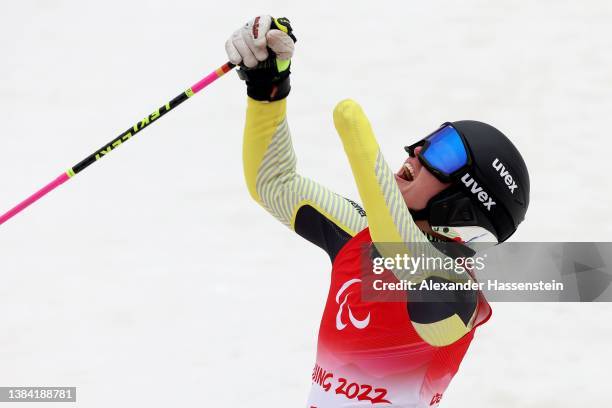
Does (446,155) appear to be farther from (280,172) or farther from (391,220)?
(280,172)

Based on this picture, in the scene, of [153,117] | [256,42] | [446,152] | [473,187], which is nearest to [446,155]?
[446,152]

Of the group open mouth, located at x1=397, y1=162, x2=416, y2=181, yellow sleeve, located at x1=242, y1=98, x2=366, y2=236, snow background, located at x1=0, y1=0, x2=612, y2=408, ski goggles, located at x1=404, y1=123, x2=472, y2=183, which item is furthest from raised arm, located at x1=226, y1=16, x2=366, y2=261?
snow background, located at x1=0, y1=0, x2=612, y2=408

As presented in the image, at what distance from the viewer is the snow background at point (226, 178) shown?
Answer: 5.12 metres

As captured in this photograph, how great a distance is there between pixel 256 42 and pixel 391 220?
823mm

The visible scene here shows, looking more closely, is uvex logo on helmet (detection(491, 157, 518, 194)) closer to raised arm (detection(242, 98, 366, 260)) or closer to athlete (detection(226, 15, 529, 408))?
athlete (detection(226, 15, 529, 408))

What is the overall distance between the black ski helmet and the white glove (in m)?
0.63

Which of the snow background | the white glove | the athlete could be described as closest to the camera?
the athlete

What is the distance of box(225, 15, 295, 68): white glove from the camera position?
3328 millimetres

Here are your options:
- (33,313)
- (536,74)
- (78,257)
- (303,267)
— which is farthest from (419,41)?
(33,313)

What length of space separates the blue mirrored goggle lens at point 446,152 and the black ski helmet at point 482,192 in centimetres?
2

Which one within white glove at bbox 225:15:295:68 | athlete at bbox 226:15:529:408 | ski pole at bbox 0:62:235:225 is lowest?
athlete at bbox 226:15:529:408

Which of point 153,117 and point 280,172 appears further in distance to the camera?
point 153,117

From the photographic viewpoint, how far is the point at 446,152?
311 centimetres

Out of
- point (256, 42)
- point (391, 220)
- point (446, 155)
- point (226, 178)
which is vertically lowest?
point (391, 220)
